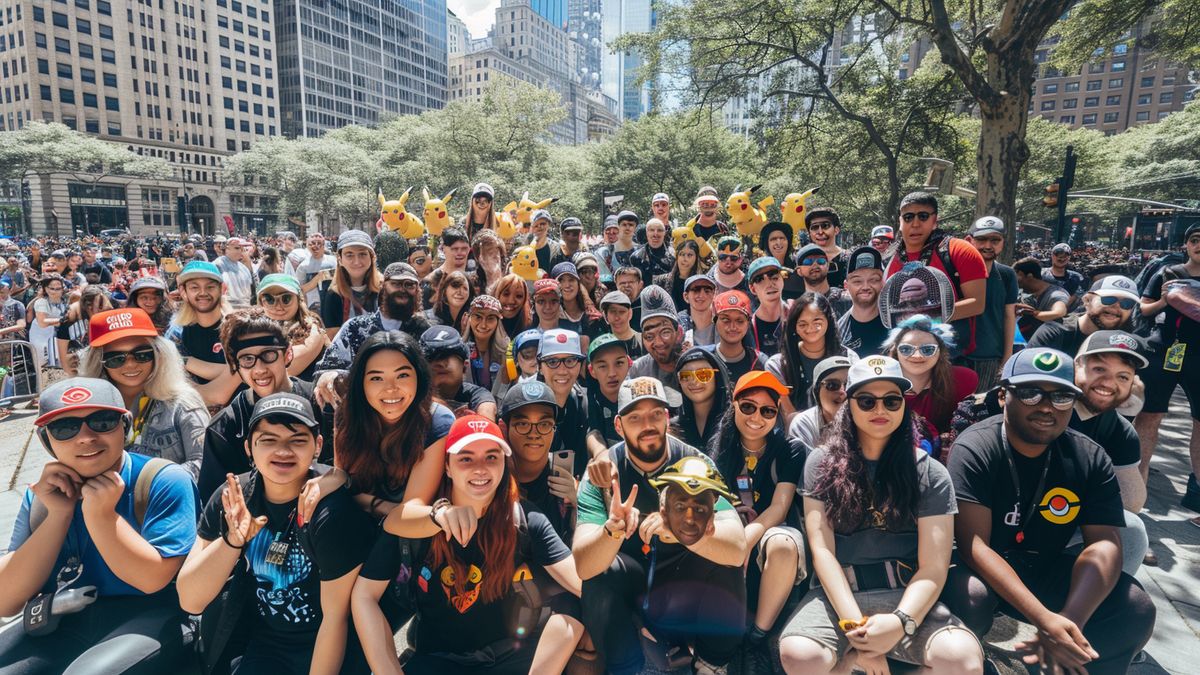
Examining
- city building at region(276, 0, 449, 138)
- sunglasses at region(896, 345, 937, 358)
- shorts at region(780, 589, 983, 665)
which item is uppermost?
city building at region(276, 0, 449, 138)

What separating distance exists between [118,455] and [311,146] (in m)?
45.1

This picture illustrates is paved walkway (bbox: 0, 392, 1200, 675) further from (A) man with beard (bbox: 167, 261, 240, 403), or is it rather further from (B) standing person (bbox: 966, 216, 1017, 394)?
(B) standing person (bbox: 966, 216, 1017, 394)

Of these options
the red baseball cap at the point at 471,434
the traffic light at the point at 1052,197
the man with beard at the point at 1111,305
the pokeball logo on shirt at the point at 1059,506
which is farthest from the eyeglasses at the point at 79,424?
the traffic light at the point at 1052,197

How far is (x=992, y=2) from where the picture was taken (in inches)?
607

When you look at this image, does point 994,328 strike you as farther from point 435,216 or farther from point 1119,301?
point 435,216

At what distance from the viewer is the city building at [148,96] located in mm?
56875

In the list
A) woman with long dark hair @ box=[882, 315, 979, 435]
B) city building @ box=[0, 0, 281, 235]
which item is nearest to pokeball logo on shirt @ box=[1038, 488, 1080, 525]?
woman with long dark hair @ box=[882, 315, 979, 435]

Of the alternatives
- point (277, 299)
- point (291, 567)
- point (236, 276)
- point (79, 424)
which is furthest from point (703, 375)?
point (236, 276)

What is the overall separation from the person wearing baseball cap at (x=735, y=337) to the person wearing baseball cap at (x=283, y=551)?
2809 millimetres

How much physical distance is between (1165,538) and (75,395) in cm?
699

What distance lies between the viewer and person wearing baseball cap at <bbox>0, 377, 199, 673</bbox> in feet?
8.21

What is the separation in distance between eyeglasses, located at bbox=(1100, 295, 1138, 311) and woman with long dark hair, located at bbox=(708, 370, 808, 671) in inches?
128

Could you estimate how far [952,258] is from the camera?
475 centimetres

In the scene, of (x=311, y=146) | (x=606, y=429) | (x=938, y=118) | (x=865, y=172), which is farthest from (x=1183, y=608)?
(x=311, y=146)
